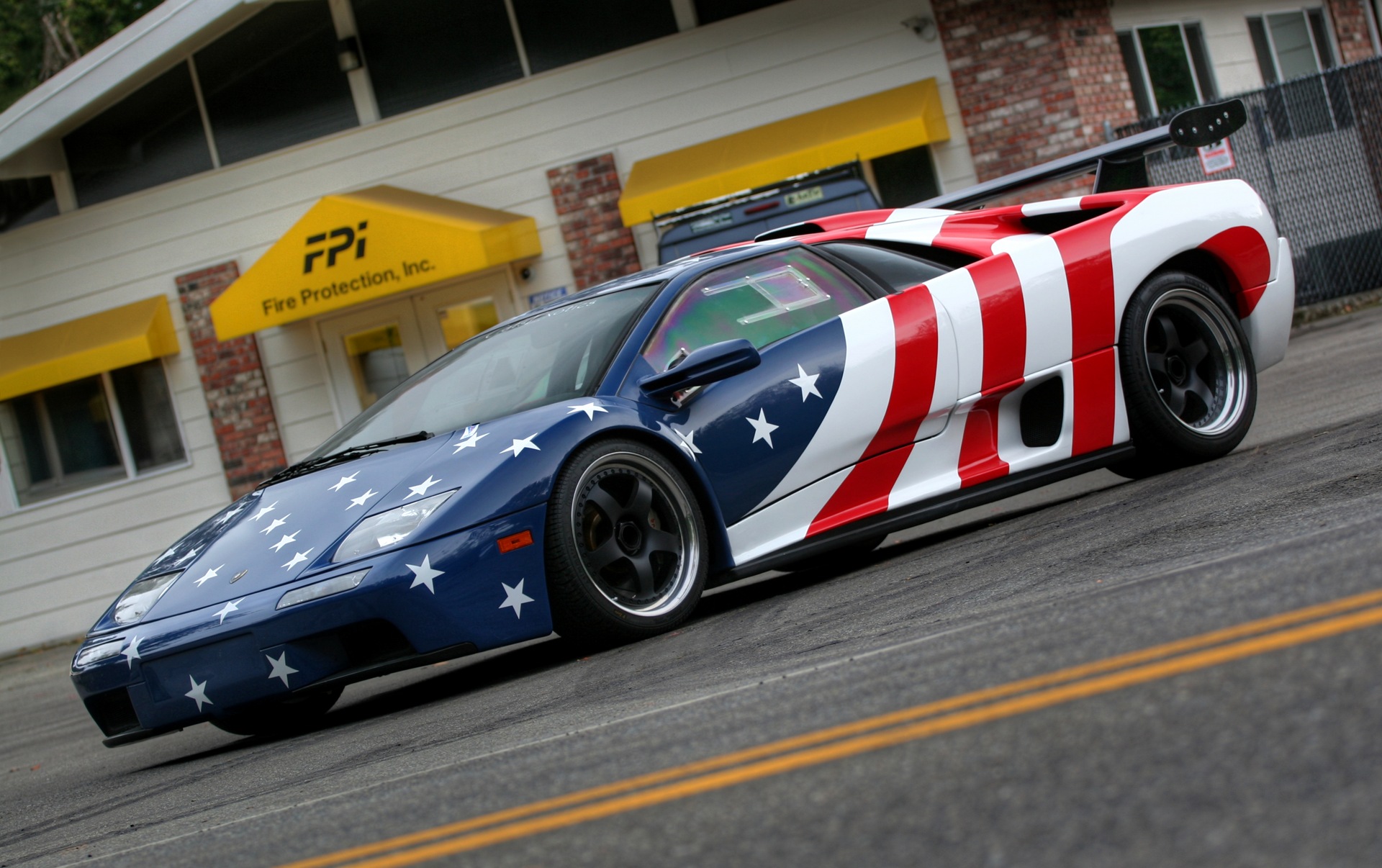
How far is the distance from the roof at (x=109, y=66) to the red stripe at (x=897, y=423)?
37.6ft

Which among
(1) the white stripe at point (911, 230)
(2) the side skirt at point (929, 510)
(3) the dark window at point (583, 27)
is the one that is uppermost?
(3) the dark window at point (583, 27)

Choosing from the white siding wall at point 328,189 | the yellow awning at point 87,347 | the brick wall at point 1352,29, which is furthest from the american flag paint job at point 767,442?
the brick wall at point 1352,29

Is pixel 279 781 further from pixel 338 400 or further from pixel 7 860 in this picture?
pixel 338 400

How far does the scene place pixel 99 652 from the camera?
5.15m

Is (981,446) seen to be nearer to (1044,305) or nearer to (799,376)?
(1044,305)

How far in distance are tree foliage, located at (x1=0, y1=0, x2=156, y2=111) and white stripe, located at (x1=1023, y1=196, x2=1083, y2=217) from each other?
29546 mm

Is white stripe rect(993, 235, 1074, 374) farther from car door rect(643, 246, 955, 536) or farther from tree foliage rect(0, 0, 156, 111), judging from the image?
tree foliage rect(0, 0, 156, 111)

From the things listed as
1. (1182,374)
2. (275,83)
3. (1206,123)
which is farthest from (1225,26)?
(1182,374)

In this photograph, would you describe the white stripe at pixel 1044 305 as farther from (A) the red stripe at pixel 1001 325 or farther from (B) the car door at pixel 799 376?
(B) the car door at pixel 799 376

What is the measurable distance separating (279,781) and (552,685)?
0.88m

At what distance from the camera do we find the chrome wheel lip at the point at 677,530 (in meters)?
4.93

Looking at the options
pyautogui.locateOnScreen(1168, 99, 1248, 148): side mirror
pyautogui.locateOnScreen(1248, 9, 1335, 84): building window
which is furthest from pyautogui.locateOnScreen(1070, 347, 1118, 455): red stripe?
pyautogui.locateOnScreen(1248, 9, 1335, 84): building window

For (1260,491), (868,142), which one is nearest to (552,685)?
(1260,491)

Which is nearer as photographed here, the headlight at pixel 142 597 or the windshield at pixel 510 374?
the headlight at pixel 142 597
